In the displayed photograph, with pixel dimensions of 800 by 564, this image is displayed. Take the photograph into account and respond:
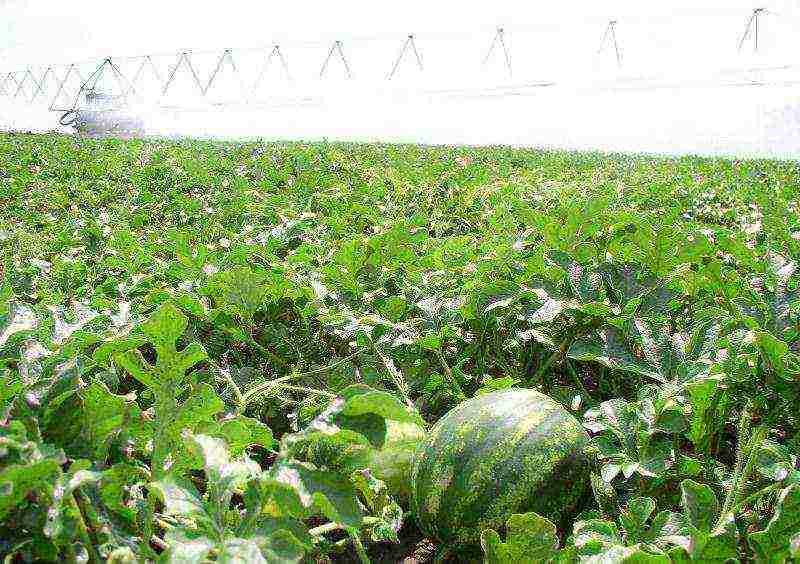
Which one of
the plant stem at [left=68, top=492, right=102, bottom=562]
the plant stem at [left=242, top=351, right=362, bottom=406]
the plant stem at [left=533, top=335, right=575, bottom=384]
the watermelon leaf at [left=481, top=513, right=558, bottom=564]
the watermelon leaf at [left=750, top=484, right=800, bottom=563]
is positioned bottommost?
the watermelon leaf at [left=750, top=484, right=800, bottom=563]

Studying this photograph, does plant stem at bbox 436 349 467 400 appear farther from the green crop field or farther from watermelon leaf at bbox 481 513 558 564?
watermelon leaf at bbox 481 513 558 564

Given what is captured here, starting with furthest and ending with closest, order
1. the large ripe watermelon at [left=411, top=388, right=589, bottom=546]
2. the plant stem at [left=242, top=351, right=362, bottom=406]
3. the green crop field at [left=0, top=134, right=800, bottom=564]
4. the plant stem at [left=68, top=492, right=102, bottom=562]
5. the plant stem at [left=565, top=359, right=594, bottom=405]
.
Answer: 1. the plant stem at [left=565, top=359, right=594, bottom=405]
2. the plant stem at [left=242, top=351, right=362, bottom=406]
3. the large ripe watermelon at [left=411, top=388, right=589, bottom=546]
4. the green crop field at [left=0, top=134, right=800, bottom=564]
5. the plant stem at [left=68, top=492, right=102, bottom=562]

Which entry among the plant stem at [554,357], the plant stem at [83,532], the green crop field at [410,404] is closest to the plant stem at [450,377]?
the green crop field at [410,404]

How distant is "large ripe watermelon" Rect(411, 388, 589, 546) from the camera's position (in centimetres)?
156

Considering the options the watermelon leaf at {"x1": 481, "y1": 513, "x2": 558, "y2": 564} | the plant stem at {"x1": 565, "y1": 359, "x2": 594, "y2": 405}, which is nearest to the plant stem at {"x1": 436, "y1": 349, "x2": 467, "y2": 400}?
the plant stem at {"x1": 565, "y1": 359, "x2": 594, "y2": 405}

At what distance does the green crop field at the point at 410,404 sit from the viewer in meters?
1.17

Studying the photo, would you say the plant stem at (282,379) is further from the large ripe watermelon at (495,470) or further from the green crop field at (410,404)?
the large ripe watermelon at (495,470)

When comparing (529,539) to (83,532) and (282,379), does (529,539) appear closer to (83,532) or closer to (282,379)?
(83,532)

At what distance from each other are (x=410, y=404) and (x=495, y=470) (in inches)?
16.2

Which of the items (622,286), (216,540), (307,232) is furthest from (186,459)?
(307,232)

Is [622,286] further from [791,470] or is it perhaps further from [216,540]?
[216,540]

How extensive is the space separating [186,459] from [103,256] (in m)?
2.75

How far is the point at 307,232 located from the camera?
375cm

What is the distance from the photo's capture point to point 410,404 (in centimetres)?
193
